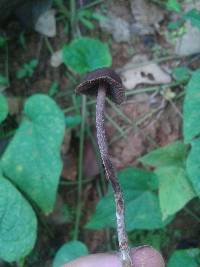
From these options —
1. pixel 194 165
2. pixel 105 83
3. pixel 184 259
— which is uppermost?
pixel 105 83

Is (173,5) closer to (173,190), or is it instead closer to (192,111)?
(192,111)

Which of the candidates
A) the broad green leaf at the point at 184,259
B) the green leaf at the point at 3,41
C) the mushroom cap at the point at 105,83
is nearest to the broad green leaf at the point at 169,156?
the broad green leaf at the point at 184,259

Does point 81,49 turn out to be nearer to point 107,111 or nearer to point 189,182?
point 107,111

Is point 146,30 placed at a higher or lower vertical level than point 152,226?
higher

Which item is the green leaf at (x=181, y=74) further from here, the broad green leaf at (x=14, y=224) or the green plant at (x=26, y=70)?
the broad green leaf at (x=14, y=224)

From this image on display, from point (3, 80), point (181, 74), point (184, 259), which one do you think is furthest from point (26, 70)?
point (184, 259)

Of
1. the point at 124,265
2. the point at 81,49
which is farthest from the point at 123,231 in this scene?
the point at 81,49
